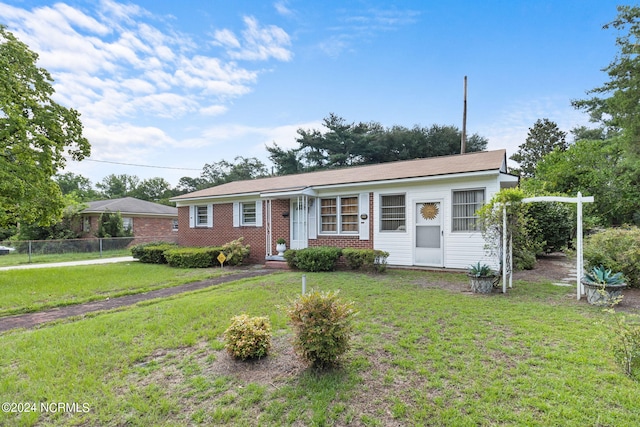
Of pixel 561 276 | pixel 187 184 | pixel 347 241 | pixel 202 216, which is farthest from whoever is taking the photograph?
pixel 187 184

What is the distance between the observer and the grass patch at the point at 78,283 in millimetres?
7011

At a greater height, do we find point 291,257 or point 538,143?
point 538,143

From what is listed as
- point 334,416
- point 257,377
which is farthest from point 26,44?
point 334,416

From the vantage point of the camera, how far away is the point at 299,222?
12.3 m

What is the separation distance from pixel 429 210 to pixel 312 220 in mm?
4329

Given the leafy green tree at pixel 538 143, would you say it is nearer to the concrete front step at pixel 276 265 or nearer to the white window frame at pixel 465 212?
the white window frame at pixel 465 212

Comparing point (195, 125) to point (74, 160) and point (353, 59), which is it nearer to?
point (74, 160)

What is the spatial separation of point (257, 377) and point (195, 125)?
18.4 meters

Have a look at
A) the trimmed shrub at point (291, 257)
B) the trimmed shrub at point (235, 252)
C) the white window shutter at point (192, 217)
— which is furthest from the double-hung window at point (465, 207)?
the white window shutter at point (192, 217)

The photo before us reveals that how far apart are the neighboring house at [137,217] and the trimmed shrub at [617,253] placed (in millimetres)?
22118

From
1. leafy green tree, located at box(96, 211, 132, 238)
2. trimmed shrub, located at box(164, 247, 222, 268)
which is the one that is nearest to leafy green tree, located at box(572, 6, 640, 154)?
trimmed shrub, located at box(164, 247, 222, 268)

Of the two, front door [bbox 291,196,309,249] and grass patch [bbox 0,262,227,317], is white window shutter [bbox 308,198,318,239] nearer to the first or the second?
front door [bbox 291,196,309,249]

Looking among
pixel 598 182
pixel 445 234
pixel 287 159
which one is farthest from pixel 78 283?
pixel 287 159

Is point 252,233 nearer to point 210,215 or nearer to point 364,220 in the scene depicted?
point 210,215
